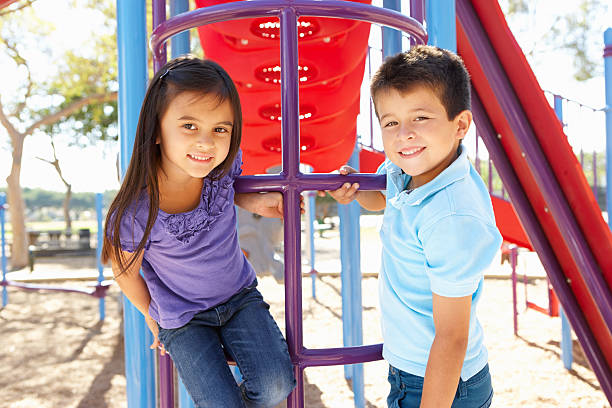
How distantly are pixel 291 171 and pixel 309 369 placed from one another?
9.48ft

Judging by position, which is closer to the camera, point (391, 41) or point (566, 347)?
point (391, 41)

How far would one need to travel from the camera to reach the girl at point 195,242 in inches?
46.4

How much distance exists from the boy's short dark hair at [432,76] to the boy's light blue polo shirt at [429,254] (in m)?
0.11

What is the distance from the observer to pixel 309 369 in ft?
12.3

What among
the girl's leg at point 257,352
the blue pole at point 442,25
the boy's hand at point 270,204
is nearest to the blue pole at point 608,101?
the blue pole at point 442,25

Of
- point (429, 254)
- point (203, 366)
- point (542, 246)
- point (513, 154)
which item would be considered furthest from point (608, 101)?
point (203, 366)

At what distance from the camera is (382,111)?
106 centimetres

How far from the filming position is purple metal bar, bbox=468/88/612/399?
221 cm

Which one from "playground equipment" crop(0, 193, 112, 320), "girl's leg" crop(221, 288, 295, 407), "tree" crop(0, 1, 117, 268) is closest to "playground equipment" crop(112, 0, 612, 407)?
"girl's leg" crop(221, 288, 295, 407)

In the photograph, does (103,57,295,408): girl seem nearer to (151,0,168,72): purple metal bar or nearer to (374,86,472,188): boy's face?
(151,0,168,72): purple metal bar

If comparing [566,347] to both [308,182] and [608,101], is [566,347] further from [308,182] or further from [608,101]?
[308,182]

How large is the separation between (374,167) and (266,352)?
321 centimetres

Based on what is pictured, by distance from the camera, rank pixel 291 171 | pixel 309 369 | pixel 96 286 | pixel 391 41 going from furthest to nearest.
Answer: pixel 96 286 → pixel 309 369 → pixel 391 41 → pixel 291 171

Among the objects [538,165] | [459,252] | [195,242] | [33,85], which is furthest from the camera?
[33,85]
